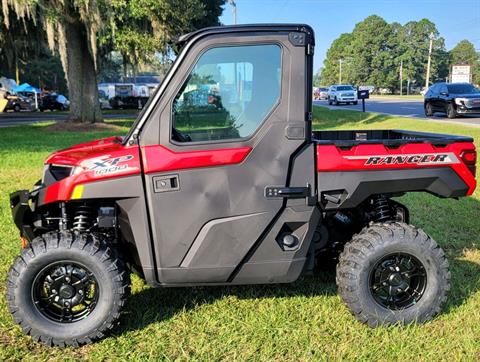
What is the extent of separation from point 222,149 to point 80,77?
17588 millimetres

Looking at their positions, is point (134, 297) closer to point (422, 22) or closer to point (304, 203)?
point (304, 203)

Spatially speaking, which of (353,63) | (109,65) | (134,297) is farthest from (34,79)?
(353,63)

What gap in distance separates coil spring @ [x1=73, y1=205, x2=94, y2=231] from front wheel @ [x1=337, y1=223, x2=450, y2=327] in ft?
5.95

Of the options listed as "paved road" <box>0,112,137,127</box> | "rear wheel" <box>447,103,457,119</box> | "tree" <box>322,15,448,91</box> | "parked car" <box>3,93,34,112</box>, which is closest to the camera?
"rear wheel" <box>447,103,457,119</box>

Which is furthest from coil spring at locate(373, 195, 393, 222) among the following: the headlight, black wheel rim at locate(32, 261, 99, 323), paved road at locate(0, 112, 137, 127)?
paved road at locate(0, 112, 137, 127)

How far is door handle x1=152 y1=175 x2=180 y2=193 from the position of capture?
119 inches

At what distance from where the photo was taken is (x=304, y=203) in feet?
10.4

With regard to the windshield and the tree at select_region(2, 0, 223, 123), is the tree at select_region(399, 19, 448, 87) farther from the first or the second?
the tree at select_region(2, 0, 223, 123)

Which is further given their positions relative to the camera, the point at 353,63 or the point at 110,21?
the point at 353,63

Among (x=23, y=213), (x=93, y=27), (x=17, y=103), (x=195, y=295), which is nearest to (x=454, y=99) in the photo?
(x=93, y=27)

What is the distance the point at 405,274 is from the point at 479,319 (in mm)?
629

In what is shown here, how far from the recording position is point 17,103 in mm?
37844

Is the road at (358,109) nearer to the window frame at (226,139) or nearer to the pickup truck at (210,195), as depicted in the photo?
the pickup truck at (210,195)

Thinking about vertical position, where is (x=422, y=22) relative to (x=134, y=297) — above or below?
above
